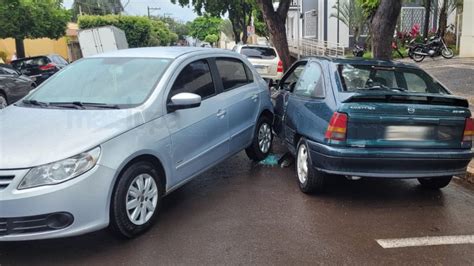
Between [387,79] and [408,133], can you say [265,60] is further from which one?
[408,133]

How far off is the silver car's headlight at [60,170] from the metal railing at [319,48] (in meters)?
22.2

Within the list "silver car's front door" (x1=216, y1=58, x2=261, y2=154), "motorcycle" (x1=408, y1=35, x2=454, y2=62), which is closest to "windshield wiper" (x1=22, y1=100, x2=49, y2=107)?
"silver car's front door" (x1=216, y1=58, x2=261, y2=154)

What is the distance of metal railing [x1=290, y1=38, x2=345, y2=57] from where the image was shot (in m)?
26.4

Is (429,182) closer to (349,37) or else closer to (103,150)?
(103,150)

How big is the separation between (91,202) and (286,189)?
2.58 meters

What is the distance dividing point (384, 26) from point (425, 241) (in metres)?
5.33

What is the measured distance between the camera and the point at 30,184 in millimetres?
3568

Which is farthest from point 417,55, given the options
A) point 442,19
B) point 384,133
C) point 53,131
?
point 53,131

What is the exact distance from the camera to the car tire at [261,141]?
6.73 metres

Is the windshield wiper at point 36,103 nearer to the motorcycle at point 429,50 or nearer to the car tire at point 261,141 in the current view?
the car tire at point 261,141

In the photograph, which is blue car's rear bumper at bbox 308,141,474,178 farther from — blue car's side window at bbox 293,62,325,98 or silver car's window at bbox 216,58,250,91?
silver car's window at bbox 216,58,250,91

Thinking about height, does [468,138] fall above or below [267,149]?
above

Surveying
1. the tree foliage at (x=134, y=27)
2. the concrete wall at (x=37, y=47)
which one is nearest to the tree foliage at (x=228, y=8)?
the tree foliage at (x=134, y=27)

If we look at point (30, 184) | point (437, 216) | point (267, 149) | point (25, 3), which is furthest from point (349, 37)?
point (30, 184)
